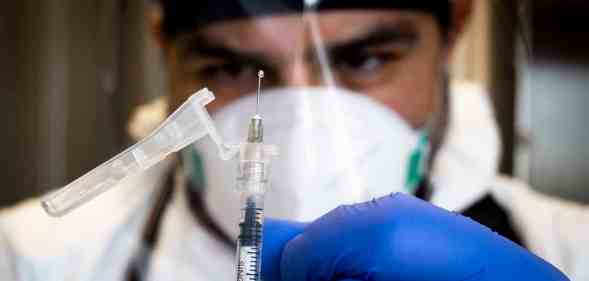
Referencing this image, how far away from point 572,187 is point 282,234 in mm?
856

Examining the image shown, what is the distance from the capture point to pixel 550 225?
3.16ft

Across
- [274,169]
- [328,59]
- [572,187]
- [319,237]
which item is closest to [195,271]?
[274,169]

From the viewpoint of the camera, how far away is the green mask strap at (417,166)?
853mm

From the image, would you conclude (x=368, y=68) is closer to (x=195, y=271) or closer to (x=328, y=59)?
(x=328, y=59)

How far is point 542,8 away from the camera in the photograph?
1145mm

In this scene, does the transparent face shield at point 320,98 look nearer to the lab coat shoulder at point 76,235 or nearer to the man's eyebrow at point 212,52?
the man's eyebrow at point 212,52

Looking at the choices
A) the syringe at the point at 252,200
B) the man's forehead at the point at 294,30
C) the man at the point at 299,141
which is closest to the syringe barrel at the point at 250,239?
the syringe at the point at 252,200

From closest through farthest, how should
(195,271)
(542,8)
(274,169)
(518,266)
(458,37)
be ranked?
(518,266) → (274,169) → (195,271) → (458,37) → (542,8)

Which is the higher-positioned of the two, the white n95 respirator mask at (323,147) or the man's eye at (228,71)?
→ the man's eye at (228,71)

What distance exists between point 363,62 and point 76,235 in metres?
0.47

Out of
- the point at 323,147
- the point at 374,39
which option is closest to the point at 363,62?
the point at 374,39

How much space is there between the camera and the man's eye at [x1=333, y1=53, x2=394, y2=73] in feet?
2.84

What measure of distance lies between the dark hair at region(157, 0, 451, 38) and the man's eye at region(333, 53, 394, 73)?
0.06 metres

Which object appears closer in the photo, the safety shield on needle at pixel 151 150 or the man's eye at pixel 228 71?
the safety shield on needle at pixel 151 150
